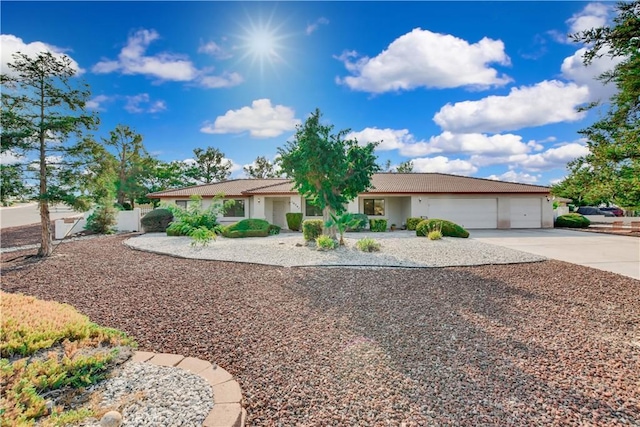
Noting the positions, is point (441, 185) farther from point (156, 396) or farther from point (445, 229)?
point (156, 396)

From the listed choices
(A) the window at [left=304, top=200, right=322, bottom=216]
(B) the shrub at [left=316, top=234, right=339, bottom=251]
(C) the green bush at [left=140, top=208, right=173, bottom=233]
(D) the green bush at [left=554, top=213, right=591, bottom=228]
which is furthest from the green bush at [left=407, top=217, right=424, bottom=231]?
(C) the green bush at [left=140, top=208, right=173, bottom=233]

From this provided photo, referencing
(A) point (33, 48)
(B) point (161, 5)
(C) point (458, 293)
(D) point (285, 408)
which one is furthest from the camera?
(A) point (33, 48)

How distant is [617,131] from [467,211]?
1740cm

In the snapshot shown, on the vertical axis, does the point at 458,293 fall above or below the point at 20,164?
below

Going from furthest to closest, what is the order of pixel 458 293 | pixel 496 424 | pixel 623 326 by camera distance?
pixel 458 293 → pixel 623 326 → pixel 496 424

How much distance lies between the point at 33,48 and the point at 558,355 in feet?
48.4

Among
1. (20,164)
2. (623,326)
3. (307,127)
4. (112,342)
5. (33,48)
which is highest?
(33,48)

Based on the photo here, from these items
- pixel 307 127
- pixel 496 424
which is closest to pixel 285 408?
pixel 496 424

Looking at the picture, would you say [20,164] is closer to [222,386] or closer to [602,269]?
[222,386]

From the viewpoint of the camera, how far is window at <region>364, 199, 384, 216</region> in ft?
73.7

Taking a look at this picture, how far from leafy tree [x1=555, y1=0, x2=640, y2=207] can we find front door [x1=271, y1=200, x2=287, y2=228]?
735 inches

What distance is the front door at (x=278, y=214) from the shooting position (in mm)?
22969

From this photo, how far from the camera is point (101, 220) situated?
18.9m

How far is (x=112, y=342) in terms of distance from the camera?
3732 mm
